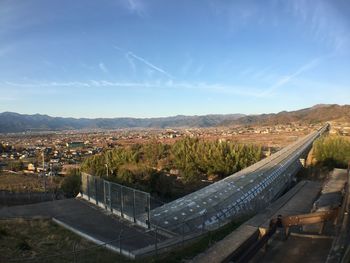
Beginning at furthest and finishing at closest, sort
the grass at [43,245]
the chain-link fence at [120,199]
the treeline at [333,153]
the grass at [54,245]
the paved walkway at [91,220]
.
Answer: the treeline at [333,153] → the chain-link fence at [120,199] → the paved walkway at [91,220] → the grass at [43,245] → the grass at [54,245]

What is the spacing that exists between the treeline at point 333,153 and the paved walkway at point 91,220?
2806cm

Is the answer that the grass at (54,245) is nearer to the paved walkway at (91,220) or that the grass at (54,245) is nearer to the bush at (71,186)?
the paved walkway at (91,220)

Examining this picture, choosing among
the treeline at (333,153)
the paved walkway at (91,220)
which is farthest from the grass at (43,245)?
the treeline at (333,153)

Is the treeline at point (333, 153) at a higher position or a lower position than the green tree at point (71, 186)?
higher

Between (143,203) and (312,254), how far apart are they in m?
9.94

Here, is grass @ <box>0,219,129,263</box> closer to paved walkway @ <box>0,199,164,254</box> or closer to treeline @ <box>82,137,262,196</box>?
paved walkway @ <box>0,199,164,254</box>

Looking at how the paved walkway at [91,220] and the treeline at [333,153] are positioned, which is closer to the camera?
the paved walkway at [91,220]

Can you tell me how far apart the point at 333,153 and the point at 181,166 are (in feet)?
59.8

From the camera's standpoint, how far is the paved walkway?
14172 mm

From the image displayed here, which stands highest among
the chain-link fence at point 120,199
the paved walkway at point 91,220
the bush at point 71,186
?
the chain-link fence at point 120,199

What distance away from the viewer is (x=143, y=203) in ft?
54.1

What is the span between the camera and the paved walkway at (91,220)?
14172mm

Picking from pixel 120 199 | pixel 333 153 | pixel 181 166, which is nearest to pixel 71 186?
pixel 120 199

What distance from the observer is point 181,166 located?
47156mm
